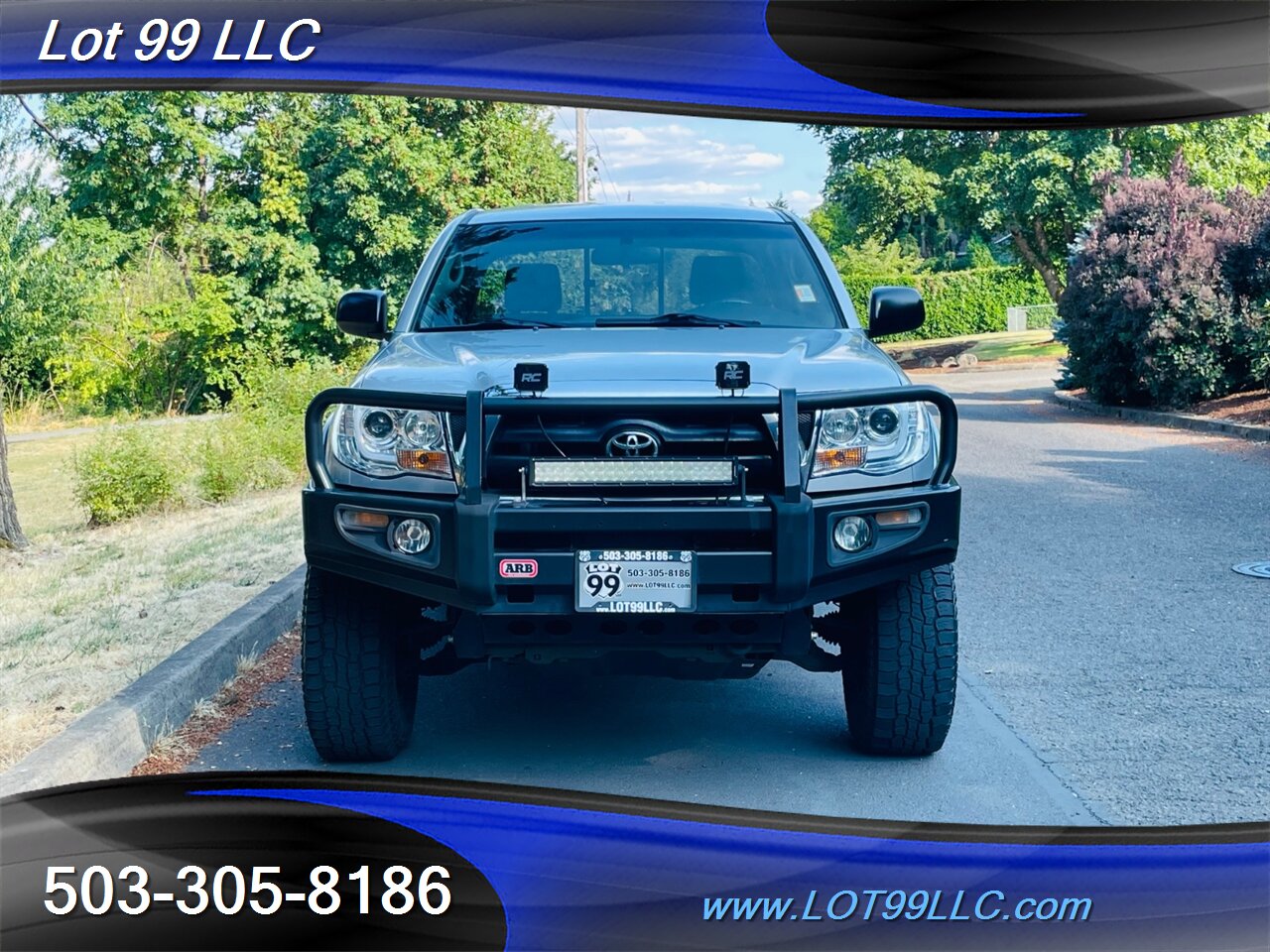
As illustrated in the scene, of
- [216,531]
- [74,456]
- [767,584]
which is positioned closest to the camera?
[767,584]

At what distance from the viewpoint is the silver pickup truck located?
4.48 meters

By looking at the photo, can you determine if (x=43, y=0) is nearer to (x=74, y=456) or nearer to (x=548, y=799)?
(x=548, y=799)

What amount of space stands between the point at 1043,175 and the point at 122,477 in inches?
1093

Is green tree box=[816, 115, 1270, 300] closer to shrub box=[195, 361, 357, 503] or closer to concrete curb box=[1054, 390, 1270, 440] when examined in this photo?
concrete curb box=[1054, 390, 1270, 440]

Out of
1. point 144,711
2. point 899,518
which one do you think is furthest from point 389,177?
point 899,518

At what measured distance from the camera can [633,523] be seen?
4.43 m

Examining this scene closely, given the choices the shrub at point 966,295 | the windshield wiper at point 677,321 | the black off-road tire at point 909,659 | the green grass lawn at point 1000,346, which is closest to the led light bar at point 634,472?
the black off-road tire at point 909,659

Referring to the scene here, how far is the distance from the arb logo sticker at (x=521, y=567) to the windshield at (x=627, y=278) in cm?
165

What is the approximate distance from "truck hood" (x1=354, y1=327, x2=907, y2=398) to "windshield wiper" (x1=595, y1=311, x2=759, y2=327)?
0.32ft

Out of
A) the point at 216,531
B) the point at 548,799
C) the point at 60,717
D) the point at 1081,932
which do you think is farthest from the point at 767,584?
the point at 216,531

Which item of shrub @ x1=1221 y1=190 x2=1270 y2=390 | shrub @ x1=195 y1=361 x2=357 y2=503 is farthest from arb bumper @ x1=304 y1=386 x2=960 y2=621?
shrub @ x1=1221 y1=190 x2=1270 y2=390

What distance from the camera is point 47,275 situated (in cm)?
2595

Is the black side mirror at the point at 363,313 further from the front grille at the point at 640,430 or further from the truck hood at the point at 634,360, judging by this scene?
the front grille at the point at 640,430

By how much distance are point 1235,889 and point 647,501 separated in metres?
1.99
